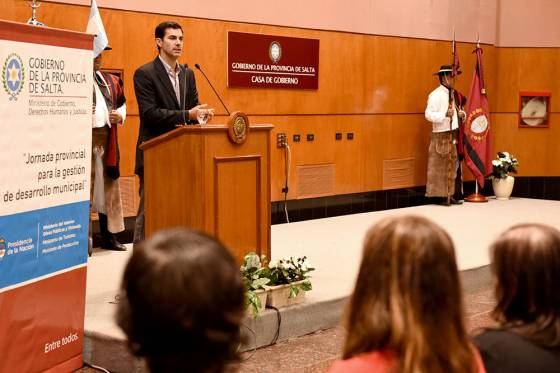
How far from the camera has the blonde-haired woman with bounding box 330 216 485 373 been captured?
147cm

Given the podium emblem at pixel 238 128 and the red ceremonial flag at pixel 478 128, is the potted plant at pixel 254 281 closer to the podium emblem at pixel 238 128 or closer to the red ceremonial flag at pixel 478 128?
the podium emblem at pixel 238 128

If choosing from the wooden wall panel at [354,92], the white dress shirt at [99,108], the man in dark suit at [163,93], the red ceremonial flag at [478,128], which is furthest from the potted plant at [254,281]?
the red ceremonial flag at [478,128]

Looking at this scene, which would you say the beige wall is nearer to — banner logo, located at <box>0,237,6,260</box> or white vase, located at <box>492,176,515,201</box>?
white vase, located at <box>492,176,515,201</box>

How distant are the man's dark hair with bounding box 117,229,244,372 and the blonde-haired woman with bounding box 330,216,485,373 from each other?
1.25 feet

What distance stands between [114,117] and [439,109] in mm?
4321

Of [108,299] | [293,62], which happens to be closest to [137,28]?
[293,62]

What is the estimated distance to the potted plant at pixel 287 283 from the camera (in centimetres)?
457

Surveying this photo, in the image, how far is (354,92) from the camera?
353 inches

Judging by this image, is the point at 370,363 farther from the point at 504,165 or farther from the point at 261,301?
the point at 504,165

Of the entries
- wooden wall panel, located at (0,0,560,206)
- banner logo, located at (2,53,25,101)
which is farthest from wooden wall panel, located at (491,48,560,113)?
banner logo, located at (2,53,25,101)

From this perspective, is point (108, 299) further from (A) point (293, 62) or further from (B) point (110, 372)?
(A) point (293, 62)

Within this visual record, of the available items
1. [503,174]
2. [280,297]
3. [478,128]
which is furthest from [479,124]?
[280,297]

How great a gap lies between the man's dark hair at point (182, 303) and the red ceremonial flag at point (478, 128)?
9011mm

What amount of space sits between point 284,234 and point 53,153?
4.07 m
